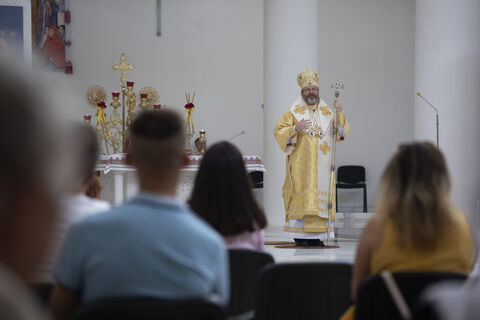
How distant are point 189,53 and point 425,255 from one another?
39.4 ft

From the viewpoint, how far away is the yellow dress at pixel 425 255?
7.43ft

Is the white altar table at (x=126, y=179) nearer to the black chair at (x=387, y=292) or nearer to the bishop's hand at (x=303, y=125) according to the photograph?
the bishop's hand at (x=303, y=125)

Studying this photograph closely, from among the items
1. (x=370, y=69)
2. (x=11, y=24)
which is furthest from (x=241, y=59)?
(x=11, y=24)

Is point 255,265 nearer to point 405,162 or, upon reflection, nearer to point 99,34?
point 405,162

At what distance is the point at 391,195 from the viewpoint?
2.35 m

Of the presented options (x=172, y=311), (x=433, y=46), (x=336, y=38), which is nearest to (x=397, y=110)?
(x=336, y=38)

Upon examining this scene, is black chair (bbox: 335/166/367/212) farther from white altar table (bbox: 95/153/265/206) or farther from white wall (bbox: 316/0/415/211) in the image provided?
white altar table (bbox: 95/153/265/206)

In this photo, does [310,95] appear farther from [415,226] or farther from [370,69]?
[415,226]

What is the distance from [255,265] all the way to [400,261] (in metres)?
0.64

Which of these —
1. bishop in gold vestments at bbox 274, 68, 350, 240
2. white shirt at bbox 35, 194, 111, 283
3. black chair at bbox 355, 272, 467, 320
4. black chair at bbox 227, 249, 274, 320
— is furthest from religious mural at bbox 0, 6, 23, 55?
black chair at bbox 355, 272, 467, 320

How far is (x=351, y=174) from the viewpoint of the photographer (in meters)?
13.0

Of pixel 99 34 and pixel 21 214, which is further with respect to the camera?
pixel 99 34

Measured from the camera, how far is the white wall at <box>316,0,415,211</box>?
13.7 meters

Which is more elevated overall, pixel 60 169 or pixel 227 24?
pixel 227 24
